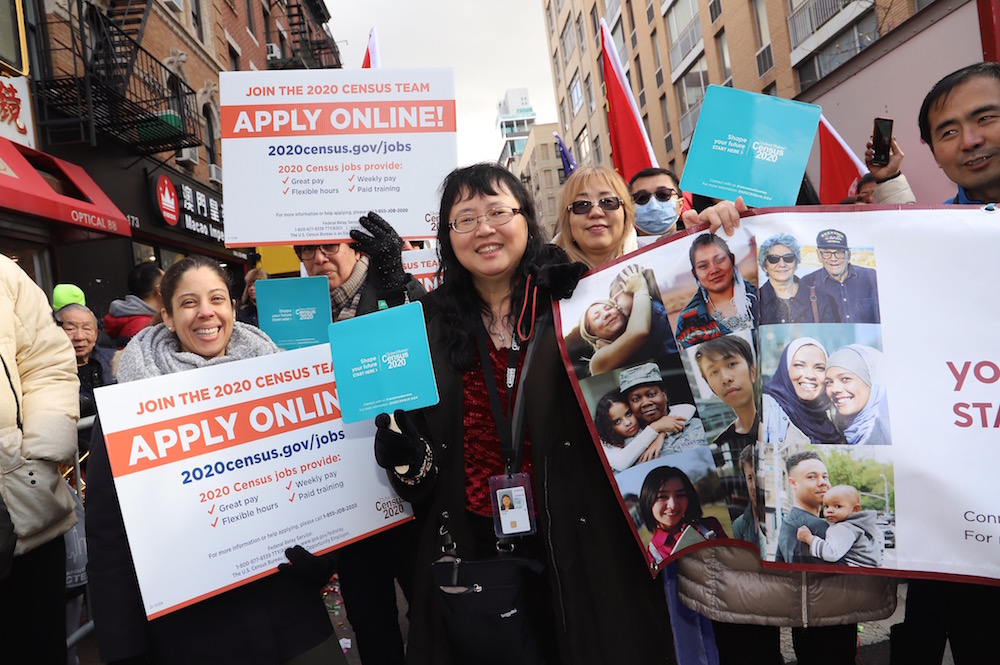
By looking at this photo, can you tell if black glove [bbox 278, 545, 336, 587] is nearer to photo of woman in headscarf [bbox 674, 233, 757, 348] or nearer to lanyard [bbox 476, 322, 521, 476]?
lanyard [bbox 476, 322, 521, 476]

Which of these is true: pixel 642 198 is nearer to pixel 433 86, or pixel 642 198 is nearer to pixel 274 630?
pixel 433 86

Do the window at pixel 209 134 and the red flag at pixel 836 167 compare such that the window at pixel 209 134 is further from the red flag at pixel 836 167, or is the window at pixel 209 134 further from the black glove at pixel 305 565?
the black glove at pixel 305 565

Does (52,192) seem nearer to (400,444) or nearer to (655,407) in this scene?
(400,444)

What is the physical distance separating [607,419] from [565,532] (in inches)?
14.7

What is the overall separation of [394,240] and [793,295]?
5.49ft

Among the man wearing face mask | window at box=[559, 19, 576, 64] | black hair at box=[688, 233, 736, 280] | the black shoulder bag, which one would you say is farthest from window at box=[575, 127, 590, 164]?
the black shoulder bag

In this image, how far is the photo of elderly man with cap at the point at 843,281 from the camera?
1790 mm

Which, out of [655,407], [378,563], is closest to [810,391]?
[655,407]

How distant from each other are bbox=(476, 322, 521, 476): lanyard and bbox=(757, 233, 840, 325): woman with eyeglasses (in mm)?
781

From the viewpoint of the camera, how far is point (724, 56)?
21.9 m

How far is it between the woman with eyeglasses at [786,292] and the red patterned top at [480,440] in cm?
79

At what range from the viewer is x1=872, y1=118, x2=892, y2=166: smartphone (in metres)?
3.10

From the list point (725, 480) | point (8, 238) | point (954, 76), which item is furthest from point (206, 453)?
point (8, 238)

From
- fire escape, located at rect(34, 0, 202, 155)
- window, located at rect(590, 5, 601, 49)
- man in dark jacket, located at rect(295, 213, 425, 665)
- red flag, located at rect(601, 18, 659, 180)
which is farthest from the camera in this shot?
window, located at rect(590, 5, 601, 49)
